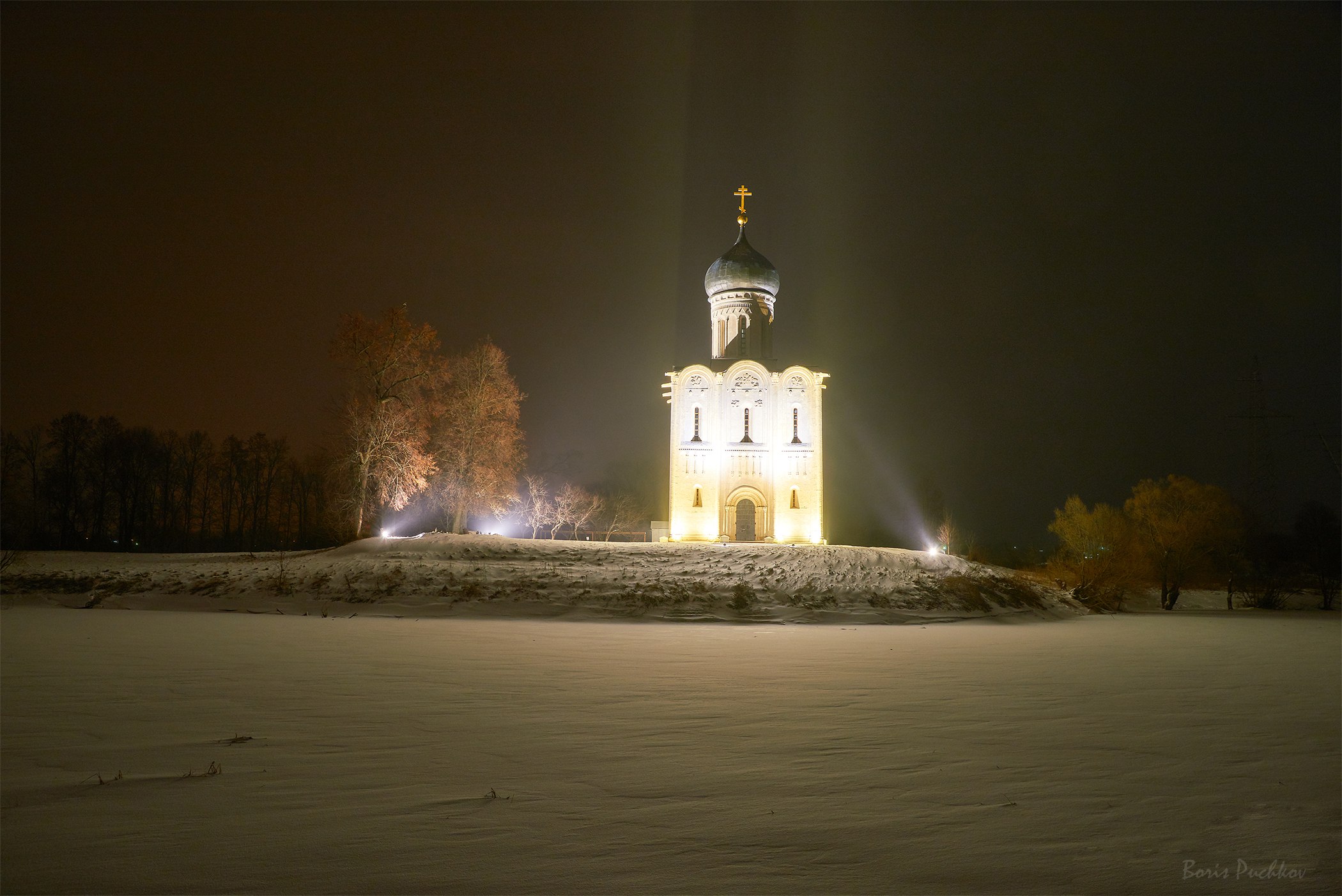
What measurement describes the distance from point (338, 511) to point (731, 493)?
60.6ft

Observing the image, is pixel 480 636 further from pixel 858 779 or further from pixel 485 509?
pixel 485 509

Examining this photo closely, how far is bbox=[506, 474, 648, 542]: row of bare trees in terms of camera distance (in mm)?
42750

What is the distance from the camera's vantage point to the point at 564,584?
1903 centimetres

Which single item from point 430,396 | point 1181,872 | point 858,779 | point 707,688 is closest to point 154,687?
point 707,688

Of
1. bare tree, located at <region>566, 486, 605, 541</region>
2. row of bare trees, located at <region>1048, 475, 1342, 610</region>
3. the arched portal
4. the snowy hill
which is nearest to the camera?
the snowy hill

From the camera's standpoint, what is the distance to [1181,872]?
330 centimetres

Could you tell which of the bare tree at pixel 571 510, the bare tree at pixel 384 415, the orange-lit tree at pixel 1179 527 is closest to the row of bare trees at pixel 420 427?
the bare tree at pixel 384 415

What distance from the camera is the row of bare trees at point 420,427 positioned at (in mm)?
28203

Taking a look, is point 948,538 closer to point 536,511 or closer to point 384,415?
point 536,511

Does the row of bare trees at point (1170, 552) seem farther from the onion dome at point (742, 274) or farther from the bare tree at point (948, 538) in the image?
the onion dome at point (742, 274)

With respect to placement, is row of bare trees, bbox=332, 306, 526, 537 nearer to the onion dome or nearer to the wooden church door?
the wooden church door

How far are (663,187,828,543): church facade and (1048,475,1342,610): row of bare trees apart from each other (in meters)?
11.5

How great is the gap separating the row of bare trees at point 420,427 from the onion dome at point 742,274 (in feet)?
57.2

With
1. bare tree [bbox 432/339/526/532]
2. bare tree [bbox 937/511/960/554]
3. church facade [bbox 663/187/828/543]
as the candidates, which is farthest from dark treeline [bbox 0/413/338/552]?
bare tree [bbox 937/511/960/554]
